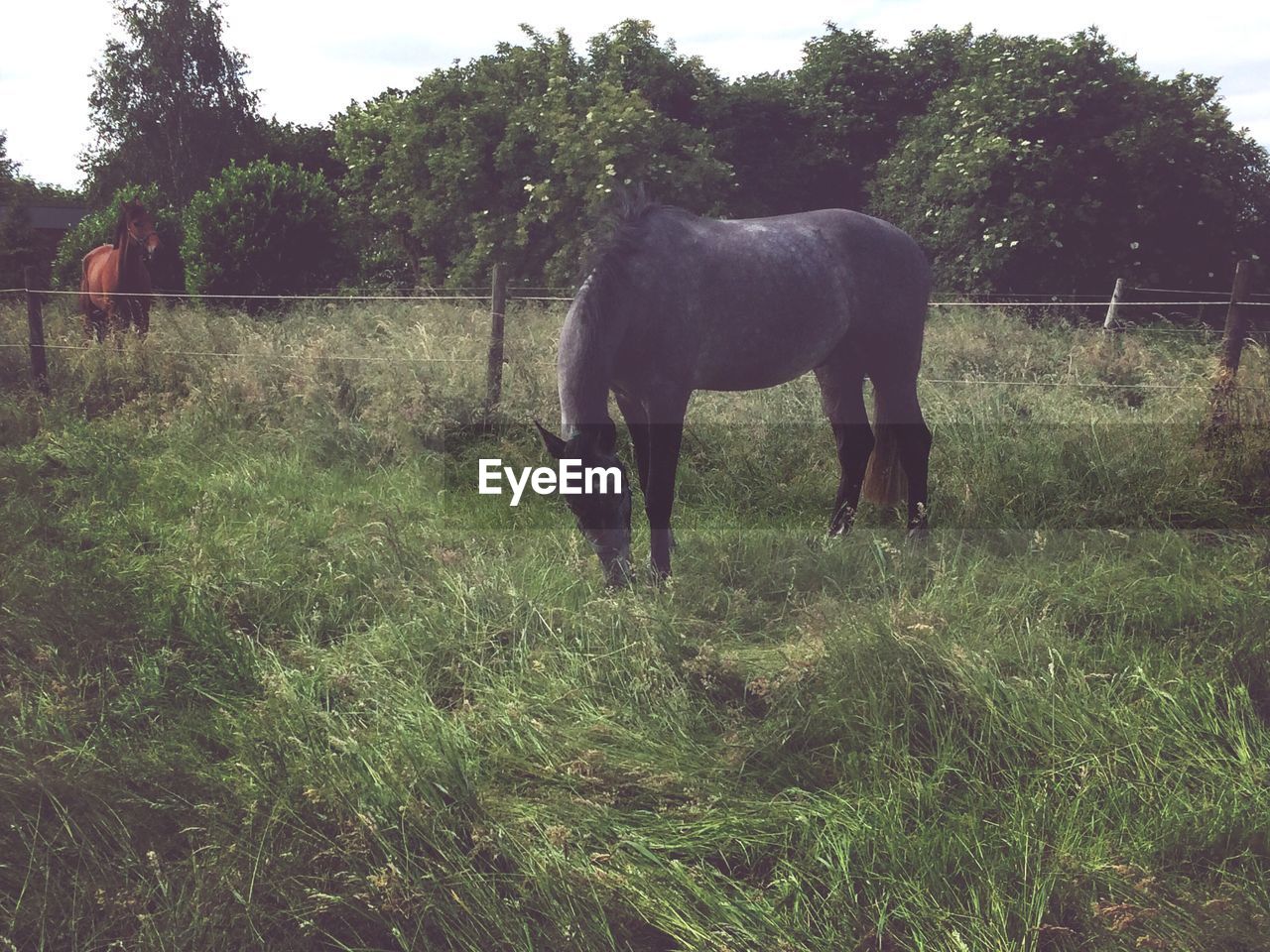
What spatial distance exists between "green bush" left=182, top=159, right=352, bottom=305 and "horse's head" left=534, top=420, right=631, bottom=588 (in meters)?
13.3

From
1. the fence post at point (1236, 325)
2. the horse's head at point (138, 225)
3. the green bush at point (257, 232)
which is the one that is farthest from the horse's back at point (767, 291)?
the green bush at point (257, 232)

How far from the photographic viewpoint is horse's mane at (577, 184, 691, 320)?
3.99 meters

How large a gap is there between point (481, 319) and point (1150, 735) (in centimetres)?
840

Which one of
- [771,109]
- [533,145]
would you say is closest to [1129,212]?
[771,109]

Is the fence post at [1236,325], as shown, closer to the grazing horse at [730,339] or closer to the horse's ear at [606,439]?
the grazing horse at [730,339]

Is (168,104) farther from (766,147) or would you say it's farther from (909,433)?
(909,433)

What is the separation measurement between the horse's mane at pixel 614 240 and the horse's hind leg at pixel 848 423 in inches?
56.4

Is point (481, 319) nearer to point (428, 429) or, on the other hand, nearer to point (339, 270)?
point (428, 429)

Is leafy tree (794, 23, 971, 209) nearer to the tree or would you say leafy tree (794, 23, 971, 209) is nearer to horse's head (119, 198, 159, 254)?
horse's head (119, 198, 159, 254)

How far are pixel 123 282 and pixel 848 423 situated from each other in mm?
8771

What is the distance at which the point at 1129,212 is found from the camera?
13.8 metres

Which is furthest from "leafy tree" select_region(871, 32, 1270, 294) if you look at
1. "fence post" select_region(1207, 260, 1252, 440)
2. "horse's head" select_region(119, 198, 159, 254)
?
"horse's head" select_region(119, 198, 159, 254)

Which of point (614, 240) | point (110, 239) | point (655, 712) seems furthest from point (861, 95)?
point (655, 712)

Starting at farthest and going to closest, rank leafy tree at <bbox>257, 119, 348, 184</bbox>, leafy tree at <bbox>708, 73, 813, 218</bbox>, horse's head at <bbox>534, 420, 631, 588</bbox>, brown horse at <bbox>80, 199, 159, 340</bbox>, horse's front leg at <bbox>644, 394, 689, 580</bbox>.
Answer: leafy tree at <bbox>257, 119, 348, 184</bbox> < leafy tree at <bbox>708, 73, 813, 218</bbox> < brown horse at <bbox>80, 199, 159, 340</bbox> < horse's front leg at <bbox>644, 394, 689, 580</bbox> < horse's head at <bbox>534, 420, 631, 588</bbox>
